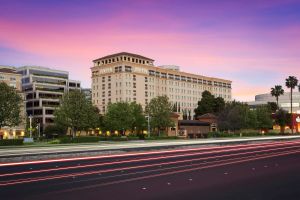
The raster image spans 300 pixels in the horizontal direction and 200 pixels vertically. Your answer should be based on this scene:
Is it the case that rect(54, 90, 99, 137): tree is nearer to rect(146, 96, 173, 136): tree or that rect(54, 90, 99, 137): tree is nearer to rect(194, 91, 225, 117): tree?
rect(146, 96, 173, 136): tree

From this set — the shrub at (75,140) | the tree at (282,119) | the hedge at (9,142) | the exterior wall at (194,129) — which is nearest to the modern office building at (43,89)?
the exterior wall at (194,129)

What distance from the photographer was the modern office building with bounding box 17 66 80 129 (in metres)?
158

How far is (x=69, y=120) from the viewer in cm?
8438

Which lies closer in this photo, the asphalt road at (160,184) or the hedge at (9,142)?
the asphalt road at (160,184)

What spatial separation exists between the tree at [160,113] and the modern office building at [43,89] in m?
60.8

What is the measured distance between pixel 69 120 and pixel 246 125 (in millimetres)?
55296

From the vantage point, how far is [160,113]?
10200cm

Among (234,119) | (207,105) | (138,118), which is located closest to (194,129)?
(234,119)

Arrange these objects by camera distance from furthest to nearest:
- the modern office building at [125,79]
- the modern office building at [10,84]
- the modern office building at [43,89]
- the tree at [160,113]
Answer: the modern office building at [125,79]
the modern office building at [43,89]
the modern office building at [10,84]
the tree at [160,113]

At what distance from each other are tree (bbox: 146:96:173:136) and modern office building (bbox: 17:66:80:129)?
60.8 metres

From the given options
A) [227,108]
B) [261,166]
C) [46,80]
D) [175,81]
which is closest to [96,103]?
[46,80]

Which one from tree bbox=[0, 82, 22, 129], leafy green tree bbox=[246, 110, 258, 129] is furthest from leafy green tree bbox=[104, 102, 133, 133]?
leafy green tree bbox=[246, 110, 258, 129]

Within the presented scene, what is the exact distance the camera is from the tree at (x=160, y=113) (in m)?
101

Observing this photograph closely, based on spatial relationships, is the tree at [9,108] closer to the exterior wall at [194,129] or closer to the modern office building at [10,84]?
the modern office building at [10,84]
